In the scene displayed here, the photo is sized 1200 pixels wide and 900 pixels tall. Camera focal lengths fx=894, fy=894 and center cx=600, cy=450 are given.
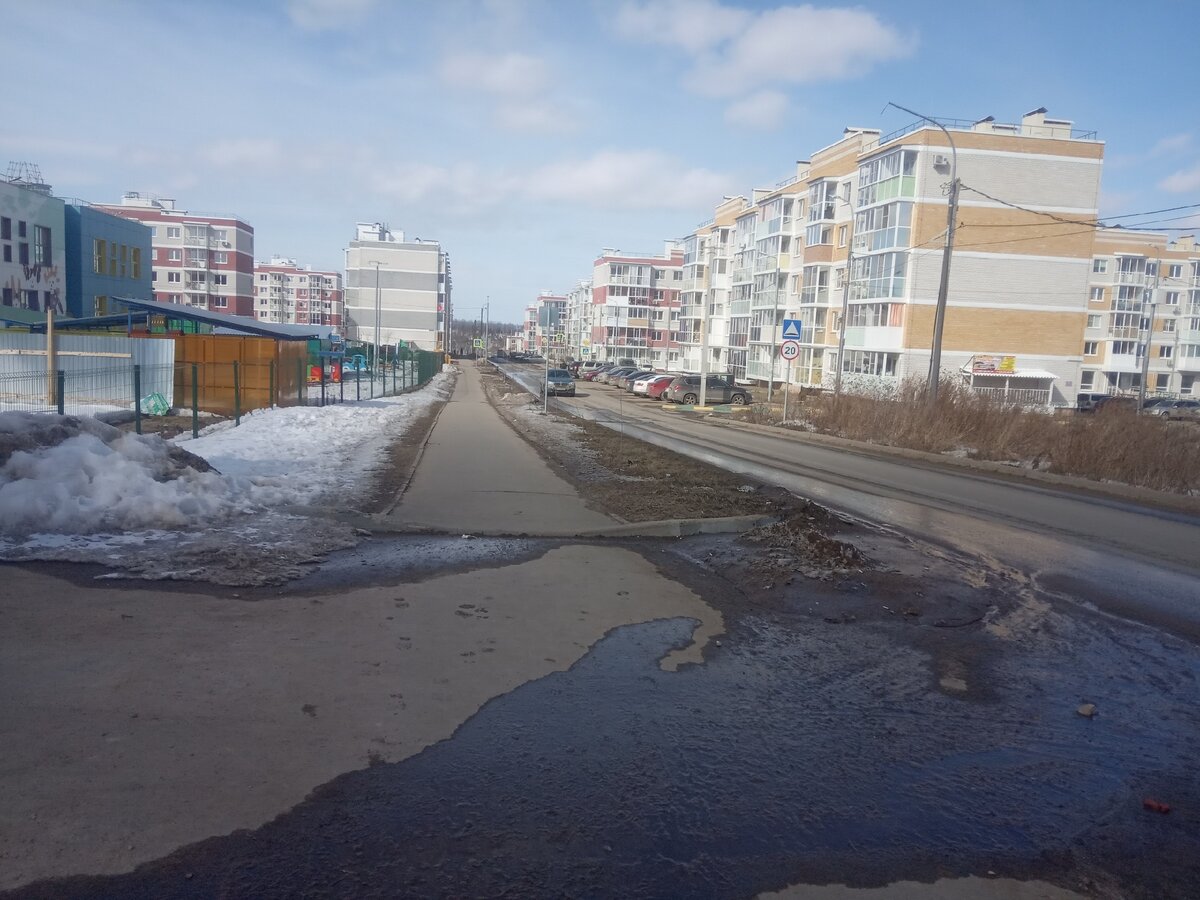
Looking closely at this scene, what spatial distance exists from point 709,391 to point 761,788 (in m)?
44.9

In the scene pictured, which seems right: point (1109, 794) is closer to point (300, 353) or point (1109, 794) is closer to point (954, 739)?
point (954, 739)

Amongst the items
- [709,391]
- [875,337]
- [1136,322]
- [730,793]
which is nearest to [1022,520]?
[730,793]

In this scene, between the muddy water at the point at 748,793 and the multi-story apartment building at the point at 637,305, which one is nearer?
the muddy water at the point at 748,793

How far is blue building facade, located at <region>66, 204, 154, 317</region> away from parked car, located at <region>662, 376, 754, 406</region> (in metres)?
30.3

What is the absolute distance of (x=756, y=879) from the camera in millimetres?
3549

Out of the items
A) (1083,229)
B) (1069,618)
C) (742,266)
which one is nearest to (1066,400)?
(1083,229)

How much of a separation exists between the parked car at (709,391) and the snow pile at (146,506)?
36.7 metres

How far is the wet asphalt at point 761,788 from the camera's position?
352cm

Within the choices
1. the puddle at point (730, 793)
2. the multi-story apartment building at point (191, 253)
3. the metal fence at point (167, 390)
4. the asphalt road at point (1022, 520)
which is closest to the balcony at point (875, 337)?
the asphalt road at point (1022, 520)

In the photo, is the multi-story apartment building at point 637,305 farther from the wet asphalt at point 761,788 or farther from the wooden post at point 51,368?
the wet asphalt at point 761,788

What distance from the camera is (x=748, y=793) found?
427cm

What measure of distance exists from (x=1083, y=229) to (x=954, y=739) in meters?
54.6

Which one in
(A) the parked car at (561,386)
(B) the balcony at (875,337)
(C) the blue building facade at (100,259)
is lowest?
(A) the parked car at (561,386)

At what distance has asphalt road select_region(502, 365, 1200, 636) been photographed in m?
8.96
